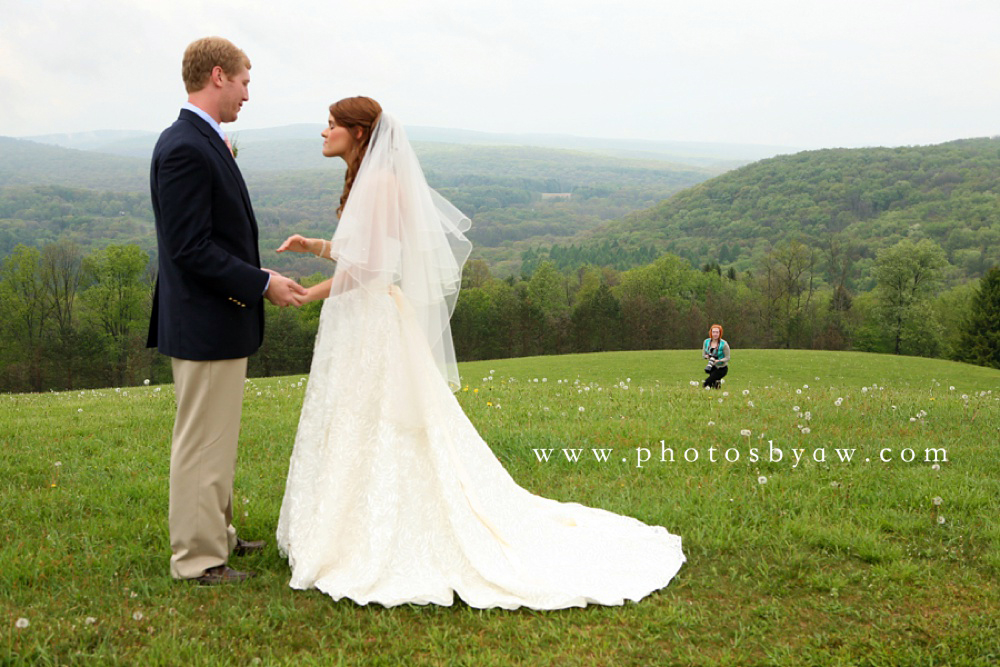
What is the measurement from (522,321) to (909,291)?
44.2 metres

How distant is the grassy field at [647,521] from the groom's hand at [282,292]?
7.14ft

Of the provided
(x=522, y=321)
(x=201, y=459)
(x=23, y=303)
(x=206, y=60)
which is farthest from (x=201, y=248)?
(x=23, y=303)

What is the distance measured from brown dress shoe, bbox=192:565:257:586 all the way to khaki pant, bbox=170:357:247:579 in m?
0.06

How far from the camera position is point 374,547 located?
561cm

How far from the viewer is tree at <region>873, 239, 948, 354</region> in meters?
80.8

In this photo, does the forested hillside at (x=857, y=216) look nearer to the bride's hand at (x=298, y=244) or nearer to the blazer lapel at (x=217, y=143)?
the bride's hand at (x=298, y=244)

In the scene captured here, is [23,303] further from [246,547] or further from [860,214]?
[860,214]

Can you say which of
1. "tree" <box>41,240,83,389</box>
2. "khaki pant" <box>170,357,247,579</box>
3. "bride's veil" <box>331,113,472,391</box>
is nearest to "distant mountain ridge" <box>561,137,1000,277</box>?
"tree" <box>41,240,83,389</box>

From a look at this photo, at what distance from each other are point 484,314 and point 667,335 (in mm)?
20427

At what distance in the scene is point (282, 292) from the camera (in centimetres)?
561

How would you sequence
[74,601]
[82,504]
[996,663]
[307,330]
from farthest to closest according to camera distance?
[307,330]
[82,504]
[74,601]
[996,663]

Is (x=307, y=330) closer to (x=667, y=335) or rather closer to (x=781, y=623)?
(x=667, y=335)

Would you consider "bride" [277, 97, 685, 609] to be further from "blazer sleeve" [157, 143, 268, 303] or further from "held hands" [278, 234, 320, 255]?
"blazer sleeve" [157, 143, 268, 303]

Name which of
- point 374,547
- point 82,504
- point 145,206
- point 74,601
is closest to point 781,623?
point 374,547
